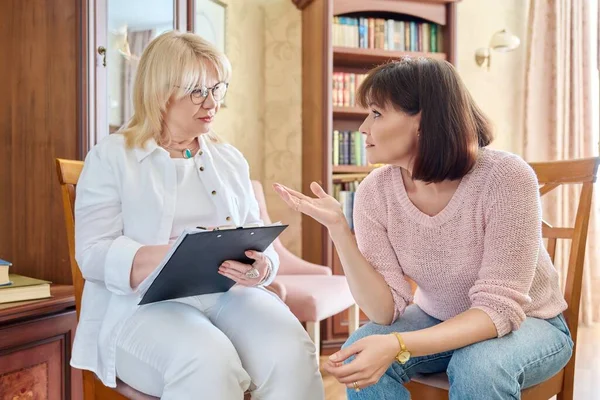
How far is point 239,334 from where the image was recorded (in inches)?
48.6

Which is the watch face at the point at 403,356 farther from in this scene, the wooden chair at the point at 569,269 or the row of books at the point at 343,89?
the row of books at the point at 343,89

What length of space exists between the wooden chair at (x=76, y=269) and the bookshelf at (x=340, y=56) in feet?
5.93

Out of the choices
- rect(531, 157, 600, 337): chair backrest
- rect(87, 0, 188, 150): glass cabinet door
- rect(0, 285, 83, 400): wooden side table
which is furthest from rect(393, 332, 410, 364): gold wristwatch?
rect(87, 0, 188, 150): glass cabinet door

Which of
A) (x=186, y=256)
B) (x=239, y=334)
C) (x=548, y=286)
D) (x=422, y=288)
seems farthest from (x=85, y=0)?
(x=548, y=286)

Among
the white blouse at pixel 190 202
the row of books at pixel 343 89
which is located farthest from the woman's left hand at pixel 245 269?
the row of books at pixel 343 89

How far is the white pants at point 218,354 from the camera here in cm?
109

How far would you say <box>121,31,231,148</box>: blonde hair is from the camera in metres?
1.37

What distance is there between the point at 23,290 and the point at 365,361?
945 mm

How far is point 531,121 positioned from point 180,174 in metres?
3.02

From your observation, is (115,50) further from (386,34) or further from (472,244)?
(386,34)

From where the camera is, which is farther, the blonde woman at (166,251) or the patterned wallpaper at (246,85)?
the patterned wallpaper at (246,85)

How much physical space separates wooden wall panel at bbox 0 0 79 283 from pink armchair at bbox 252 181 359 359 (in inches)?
31.2

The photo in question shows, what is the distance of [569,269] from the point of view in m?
1.38

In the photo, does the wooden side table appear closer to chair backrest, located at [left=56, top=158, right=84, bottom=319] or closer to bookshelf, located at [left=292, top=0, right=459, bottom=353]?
chair backrest, located at [left=56, top=158, right=84, bottom=319]
